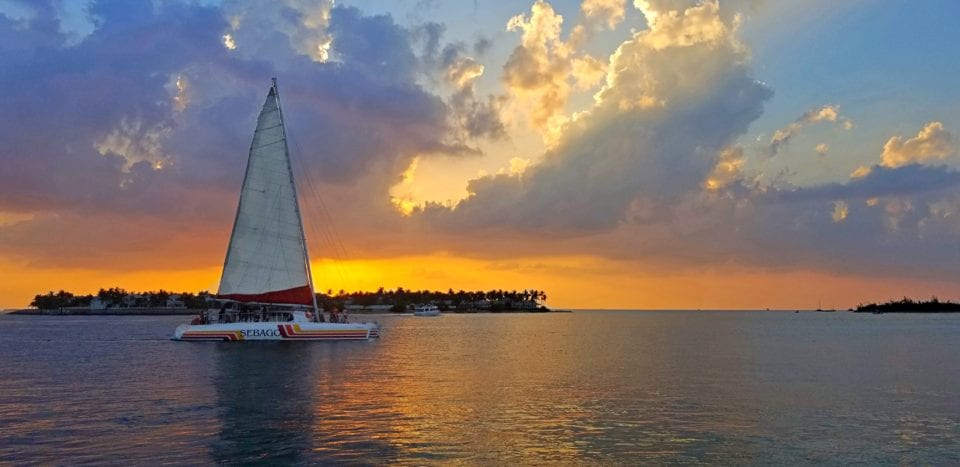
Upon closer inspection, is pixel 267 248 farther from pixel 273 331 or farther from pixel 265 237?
pixel 273 331

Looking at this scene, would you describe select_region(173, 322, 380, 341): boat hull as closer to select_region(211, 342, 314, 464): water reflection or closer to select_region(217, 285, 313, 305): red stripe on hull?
select_region(217, 285, 313, 305): red stripe on hull

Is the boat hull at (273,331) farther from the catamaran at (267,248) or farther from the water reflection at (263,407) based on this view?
the water reflection at (263,407)

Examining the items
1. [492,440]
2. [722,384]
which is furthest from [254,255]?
[492,440]

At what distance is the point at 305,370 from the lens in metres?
49.1

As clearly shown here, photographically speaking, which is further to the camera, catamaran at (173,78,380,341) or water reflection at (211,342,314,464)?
catamaran at (173,78,380,341)

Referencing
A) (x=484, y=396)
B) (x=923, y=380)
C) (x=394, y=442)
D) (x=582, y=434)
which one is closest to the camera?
(x=394, y=442)

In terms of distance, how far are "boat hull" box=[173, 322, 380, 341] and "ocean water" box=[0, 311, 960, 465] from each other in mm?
8130

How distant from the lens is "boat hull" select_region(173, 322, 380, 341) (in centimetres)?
6781

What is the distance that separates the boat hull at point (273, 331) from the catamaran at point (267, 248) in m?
0.15

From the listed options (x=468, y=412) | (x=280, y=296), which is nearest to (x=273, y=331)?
(x=280, y=296)

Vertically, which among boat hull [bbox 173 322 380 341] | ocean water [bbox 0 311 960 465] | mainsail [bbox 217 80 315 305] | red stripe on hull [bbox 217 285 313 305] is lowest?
ocean water [bbox 0 311 960 465]

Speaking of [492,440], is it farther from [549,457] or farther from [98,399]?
[98,399]

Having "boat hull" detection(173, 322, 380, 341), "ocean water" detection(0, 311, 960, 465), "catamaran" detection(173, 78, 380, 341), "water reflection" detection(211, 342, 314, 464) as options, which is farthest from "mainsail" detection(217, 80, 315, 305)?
"ocean water" detection(0, 311, 960, 465)

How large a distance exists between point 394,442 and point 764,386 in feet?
89.9
